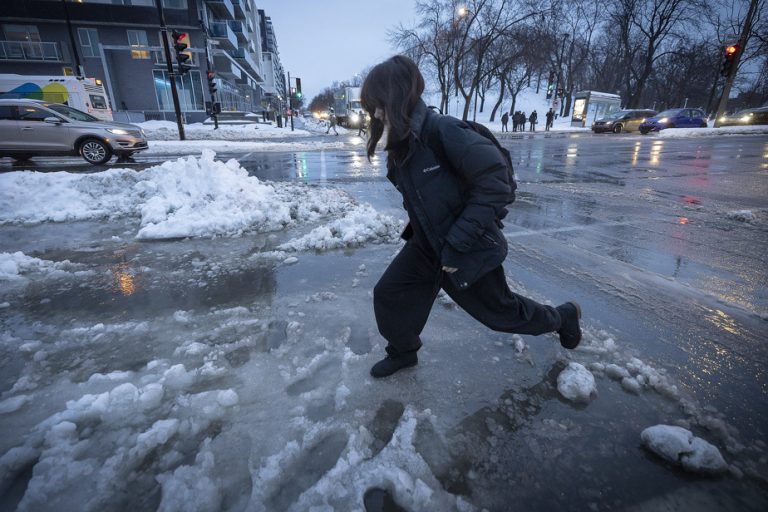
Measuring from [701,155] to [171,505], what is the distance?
17.0 m

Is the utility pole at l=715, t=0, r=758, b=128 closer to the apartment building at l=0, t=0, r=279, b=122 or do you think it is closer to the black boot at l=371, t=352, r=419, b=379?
the black boot at l=371, t=352, r=419, b=379

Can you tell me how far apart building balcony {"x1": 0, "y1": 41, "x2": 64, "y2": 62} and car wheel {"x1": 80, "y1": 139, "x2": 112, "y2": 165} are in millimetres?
28101

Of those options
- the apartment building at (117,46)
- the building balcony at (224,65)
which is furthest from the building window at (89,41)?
the building balcony at (224,65)

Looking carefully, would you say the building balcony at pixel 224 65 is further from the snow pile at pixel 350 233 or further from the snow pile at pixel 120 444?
the snow pile at pixel 120 444

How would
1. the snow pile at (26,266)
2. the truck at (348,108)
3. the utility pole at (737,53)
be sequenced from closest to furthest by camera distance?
1. the snow pile at (26,266)
2. the utility pole at (737,53)
3. the truck at (348,108)

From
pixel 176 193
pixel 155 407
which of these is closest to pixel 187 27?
pixel 176 193

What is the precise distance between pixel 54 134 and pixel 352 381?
13.4 meters

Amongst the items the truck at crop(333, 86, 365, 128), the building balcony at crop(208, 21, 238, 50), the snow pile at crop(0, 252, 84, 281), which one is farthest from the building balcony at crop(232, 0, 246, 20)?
the snow pile at crop(0, 252, 84, 281)

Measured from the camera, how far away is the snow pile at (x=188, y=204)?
188 inches

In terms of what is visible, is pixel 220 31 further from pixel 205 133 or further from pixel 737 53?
pixel 737 53

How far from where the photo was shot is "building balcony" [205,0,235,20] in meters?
35.1

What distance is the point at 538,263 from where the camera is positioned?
3.89m

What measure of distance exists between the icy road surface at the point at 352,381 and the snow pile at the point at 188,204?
95 millimetres

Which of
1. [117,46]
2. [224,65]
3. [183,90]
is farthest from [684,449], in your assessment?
[224,65]
